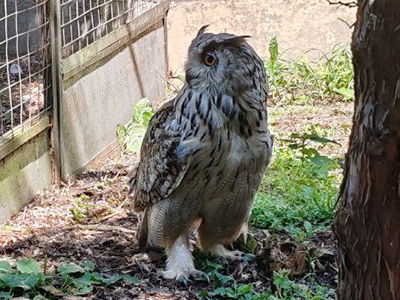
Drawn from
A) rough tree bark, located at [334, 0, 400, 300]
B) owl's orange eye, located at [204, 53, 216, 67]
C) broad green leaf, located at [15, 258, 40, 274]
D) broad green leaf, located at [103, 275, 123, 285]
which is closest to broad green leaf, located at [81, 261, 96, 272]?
broad green leaf, located at [103, 275, 123, 285]

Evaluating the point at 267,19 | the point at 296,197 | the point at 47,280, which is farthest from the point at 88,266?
the point at 267,19

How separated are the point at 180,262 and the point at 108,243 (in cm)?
69

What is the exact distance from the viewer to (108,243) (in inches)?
229

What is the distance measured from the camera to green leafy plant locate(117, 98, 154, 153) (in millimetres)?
7980

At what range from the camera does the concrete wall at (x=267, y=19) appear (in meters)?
9.81

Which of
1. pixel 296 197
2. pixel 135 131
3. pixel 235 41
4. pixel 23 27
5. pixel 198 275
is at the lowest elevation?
pixel 135 131

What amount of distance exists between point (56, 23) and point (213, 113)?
7.25ft

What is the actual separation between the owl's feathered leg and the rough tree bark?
2.21m

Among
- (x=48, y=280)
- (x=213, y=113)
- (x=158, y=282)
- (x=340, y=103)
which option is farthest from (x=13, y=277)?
(x=340, y=103)

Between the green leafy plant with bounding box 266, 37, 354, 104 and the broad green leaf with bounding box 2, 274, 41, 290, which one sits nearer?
the broad green leaf with bounding box 2, 274, 41, 290

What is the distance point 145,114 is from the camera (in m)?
8.27

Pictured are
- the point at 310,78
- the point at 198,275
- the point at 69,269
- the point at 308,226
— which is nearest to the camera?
the point at 69,269

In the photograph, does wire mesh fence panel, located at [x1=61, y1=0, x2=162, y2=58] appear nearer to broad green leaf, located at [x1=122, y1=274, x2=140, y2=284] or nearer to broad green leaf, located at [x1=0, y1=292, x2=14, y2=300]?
broad green leaf, located at [x1=122, y1=274, x2=140, y2=284]

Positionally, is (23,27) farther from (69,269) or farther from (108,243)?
(69,269)
